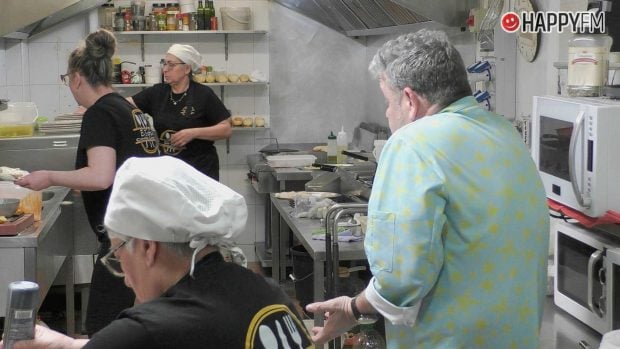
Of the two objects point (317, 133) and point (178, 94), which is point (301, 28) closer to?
point (317, 133)

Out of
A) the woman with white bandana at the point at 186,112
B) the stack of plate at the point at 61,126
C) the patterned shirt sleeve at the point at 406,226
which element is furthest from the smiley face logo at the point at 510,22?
the stack of plate at the point at 61,126

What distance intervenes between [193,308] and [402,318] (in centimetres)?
70

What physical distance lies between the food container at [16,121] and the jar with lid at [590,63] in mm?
3706

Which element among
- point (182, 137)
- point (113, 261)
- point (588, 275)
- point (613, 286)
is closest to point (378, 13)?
point (182, 137)

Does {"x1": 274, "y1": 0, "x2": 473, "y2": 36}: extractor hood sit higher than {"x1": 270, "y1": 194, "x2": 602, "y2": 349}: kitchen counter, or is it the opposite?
{"x1": 274, "y1": 0, "x2": 473, "y2": 36}: extractor hood

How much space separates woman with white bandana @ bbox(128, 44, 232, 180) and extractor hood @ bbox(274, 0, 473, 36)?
1.31 meters

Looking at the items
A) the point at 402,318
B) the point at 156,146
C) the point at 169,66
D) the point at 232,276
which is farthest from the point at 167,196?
the point at 169,66

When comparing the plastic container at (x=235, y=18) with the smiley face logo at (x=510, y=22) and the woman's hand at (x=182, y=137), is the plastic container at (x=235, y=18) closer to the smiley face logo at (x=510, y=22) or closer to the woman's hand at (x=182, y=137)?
the woman's hand at (x=182, y=137)

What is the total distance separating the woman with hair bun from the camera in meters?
3.58

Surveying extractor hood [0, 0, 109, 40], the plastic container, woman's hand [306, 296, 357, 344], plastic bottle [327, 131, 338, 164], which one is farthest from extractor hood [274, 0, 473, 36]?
woman's hand [306, 296, 357, 344]

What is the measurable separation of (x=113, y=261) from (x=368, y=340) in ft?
7.71

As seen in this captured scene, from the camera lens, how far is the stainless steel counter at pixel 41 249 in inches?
148

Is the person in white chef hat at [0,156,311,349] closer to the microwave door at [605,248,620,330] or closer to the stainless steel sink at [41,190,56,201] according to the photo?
the microwave door at [605,248,620,330]

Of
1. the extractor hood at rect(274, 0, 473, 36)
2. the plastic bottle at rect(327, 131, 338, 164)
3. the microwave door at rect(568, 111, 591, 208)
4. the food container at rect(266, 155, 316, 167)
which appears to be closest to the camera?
the microwave door at rect(568, 111, 591, 208)
